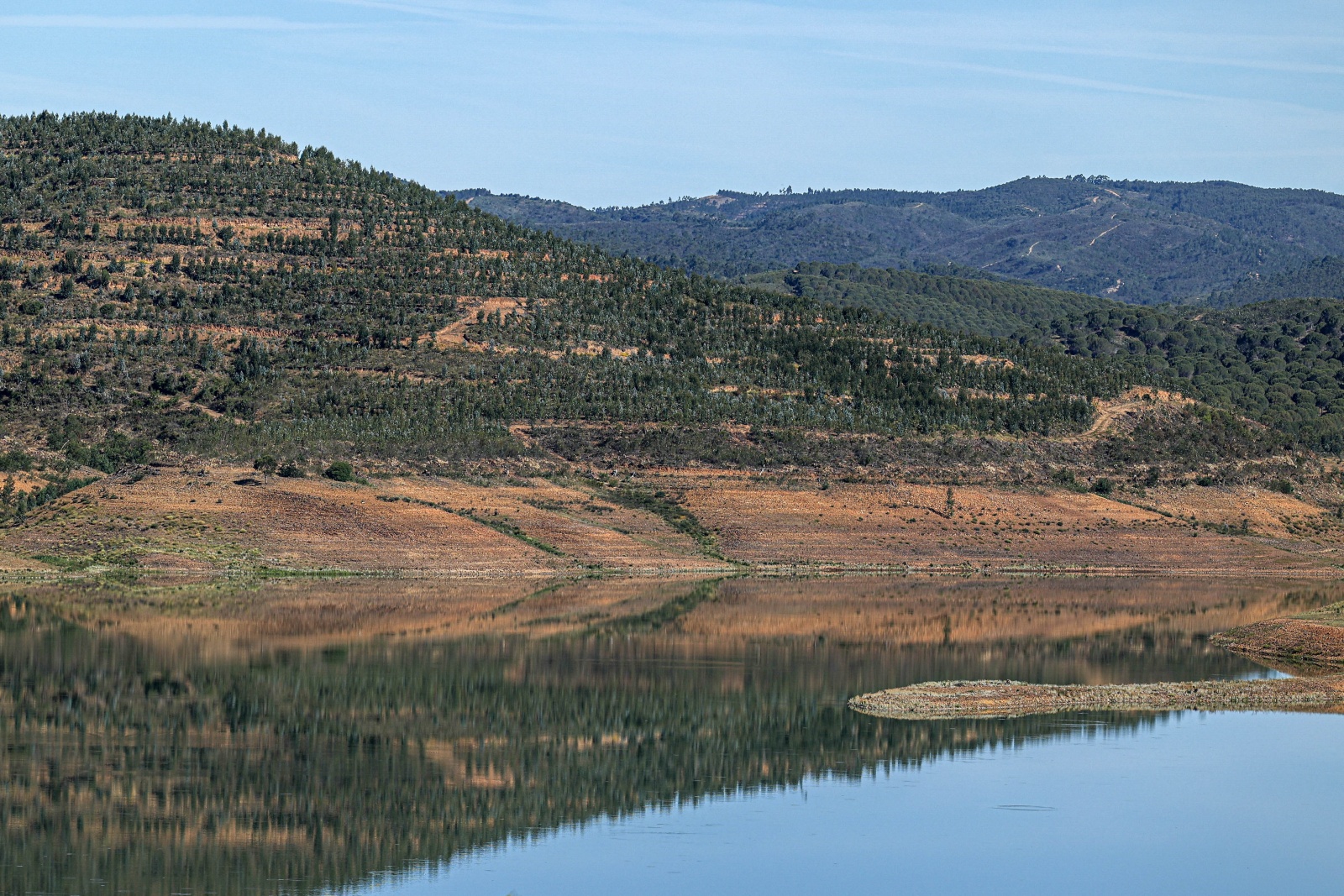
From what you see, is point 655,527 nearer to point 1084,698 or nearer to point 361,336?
point 361,336

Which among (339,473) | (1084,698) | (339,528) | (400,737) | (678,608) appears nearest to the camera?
(400,737)

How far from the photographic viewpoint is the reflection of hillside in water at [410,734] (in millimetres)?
30422

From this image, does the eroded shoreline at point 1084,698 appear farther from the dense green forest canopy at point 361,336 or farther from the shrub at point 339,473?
the dense green forest canopy at point 361,336

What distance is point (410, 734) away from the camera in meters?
41.7

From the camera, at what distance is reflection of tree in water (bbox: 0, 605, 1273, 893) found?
30297mm

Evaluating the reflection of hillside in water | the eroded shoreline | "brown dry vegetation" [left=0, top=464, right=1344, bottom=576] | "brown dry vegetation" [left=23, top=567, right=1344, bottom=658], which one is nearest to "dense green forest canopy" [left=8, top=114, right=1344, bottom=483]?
"brown dry vegetation" [left=0, top=464, right=1344, bottom=576]

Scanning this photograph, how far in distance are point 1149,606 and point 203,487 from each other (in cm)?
5003

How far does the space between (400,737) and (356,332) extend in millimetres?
84748

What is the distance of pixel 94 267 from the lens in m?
125

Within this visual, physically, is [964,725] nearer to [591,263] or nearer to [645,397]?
[645,397]

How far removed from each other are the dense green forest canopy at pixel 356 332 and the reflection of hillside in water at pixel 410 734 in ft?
160

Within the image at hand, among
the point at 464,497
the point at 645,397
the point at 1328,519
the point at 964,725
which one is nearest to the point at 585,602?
the point at 464,497

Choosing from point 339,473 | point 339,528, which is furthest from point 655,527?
point 339,528

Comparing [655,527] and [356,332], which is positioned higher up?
[356,332]
